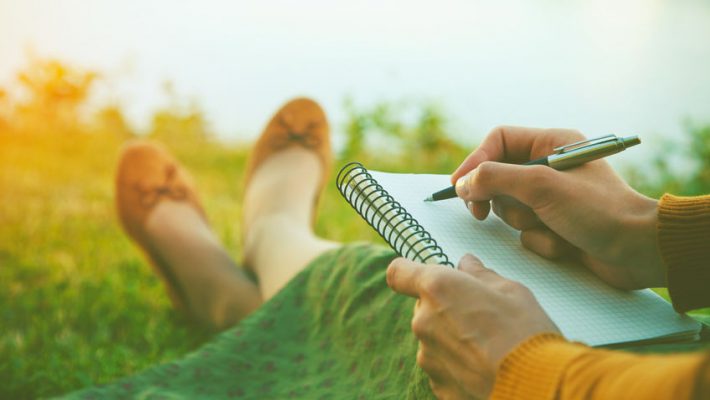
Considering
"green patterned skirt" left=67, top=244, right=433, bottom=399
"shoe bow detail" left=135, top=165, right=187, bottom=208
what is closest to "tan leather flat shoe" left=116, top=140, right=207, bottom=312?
"shoe bow detail" left=135, top=165, right=187, bottom=208

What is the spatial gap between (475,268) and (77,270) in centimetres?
111

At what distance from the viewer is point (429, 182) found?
761 millimetres

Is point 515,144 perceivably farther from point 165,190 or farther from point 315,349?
point 165,190

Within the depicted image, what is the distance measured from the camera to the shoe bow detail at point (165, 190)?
154cm

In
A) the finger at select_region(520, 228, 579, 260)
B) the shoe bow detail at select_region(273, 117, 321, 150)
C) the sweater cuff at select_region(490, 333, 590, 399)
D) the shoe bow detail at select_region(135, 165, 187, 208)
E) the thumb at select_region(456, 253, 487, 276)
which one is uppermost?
the shoe bow detail at select_region(273, 117, 321, 150)

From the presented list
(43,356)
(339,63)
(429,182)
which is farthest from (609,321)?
(339,63)

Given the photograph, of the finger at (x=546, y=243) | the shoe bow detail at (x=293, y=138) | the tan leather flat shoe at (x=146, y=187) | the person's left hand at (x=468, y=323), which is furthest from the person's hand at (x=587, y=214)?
the shoe bow detail at (x=293, y=138)

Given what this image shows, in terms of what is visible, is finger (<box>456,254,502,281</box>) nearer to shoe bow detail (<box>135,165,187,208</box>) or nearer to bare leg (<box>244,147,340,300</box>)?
bare leg (<box>244,147,340,300</box>)

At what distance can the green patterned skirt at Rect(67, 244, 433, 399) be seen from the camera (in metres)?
0.81

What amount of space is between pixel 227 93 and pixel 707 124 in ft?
6.14

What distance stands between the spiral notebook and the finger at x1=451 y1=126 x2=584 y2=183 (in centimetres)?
7

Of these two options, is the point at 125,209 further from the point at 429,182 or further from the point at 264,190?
the point at 429,182

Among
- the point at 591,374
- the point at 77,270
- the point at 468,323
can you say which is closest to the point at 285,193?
the point at 77,270

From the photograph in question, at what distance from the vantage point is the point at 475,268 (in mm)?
599
